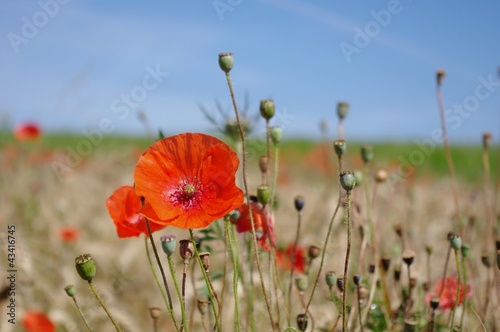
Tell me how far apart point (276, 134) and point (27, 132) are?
4850 millimetres

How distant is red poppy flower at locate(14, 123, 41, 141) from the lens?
19.1ft

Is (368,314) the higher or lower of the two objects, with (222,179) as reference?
lower

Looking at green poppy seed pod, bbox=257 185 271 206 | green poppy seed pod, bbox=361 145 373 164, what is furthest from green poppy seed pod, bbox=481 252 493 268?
green poppy seed pod, bbox=257 185 271 206

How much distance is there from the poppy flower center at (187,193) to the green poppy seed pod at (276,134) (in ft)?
1.00


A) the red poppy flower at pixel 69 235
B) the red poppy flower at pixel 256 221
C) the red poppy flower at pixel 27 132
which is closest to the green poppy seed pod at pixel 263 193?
the red poppy flower at pixel 256 221

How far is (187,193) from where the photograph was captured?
129 cm

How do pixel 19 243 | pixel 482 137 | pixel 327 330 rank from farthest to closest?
pixel 19 243 < pixel 482 137 < pixel 327 330

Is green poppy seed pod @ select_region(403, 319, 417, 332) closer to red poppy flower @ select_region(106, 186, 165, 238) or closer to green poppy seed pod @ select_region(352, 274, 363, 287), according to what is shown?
green poppy seed pod @ select_region(352, 274, 363, 287)

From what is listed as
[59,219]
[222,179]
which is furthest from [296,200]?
[59,219]

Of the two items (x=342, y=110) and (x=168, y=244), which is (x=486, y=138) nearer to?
(x=342, y=110)

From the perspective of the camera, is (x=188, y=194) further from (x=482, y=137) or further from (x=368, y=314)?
(x=482, y=137)

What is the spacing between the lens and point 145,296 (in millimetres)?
3172

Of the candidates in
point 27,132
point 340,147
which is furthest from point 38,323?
point 27,132

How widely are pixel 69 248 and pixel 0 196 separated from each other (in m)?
1.15
